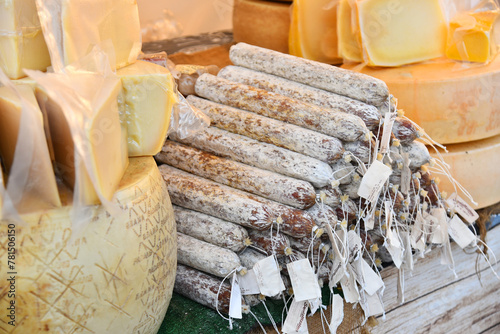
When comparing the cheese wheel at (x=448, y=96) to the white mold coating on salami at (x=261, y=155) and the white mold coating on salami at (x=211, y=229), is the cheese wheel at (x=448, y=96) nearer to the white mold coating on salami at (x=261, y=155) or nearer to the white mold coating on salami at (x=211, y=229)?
the white mold coating on salami at (x=261, y=155)

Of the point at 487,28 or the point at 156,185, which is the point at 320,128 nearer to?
the point at 156,185

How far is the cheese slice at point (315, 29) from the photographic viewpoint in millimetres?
1682

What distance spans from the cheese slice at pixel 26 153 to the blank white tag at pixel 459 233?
1.06m

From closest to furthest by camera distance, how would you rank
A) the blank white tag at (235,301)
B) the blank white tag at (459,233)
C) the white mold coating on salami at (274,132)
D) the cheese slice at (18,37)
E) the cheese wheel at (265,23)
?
the cheese slice at (18,37), the blank white tag at (235,301), the white mold coating on salami at (274,132), the blank white tag at (459,233), the cheese wheel at (265,23)

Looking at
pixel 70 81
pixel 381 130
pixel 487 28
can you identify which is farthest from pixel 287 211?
pixel 487 28

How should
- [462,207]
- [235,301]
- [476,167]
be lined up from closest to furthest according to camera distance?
1. [235,301]
2. [462,207]
3. [476,167]

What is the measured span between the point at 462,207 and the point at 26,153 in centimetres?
118

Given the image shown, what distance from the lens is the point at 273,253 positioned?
1.18 meters

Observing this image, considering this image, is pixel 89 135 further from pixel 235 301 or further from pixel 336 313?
pixel 336 313

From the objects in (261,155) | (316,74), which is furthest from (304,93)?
(261,155)

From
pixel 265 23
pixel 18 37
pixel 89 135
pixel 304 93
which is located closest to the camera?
pixel 89 135

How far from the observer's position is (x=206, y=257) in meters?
1.17

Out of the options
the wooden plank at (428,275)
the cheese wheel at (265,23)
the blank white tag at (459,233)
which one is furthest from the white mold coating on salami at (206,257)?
the cheese wheel at (265,23)

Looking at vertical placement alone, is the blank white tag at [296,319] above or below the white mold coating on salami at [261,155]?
below
